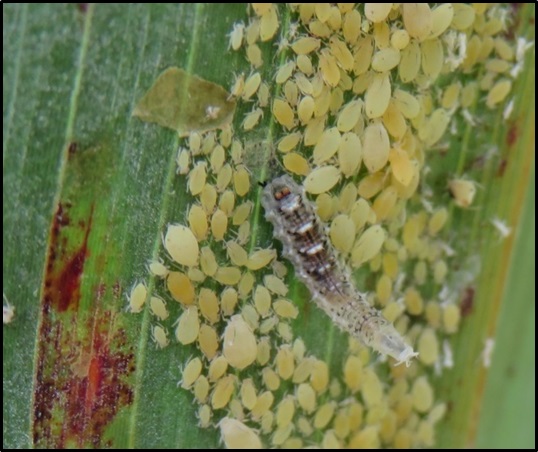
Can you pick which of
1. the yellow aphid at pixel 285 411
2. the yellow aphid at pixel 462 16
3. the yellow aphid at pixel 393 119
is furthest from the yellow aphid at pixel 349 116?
the yellow aphid at pixel 285 411

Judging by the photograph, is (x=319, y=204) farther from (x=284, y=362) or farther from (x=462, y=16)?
(x=462, y=16)

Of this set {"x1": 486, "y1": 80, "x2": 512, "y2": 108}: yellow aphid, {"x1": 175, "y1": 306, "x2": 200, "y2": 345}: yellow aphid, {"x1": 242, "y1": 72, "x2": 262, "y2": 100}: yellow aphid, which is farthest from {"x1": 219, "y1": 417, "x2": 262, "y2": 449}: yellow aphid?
{"x1": 486, "y1": 80, "x2": 512, "y2": 108}: yellow aphid

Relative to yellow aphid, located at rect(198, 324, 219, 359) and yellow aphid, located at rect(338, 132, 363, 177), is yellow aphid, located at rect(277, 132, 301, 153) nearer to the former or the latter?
yellow aphid, located at rect(338, 132, 363, 177)

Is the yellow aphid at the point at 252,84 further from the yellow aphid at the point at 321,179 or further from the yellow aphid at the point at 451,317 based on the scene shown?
the yellow aphid at the point at 451,317

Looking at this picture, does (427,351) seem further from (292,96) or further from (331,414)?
(292,96)

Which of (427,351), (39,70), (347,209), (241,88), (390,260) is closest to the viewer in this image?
(39,70)

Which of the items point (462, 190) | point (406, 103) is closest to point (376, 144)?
point (406, 103)

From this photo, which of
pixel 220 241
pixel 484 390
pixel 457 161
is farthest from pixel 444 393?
pixel 220 241
